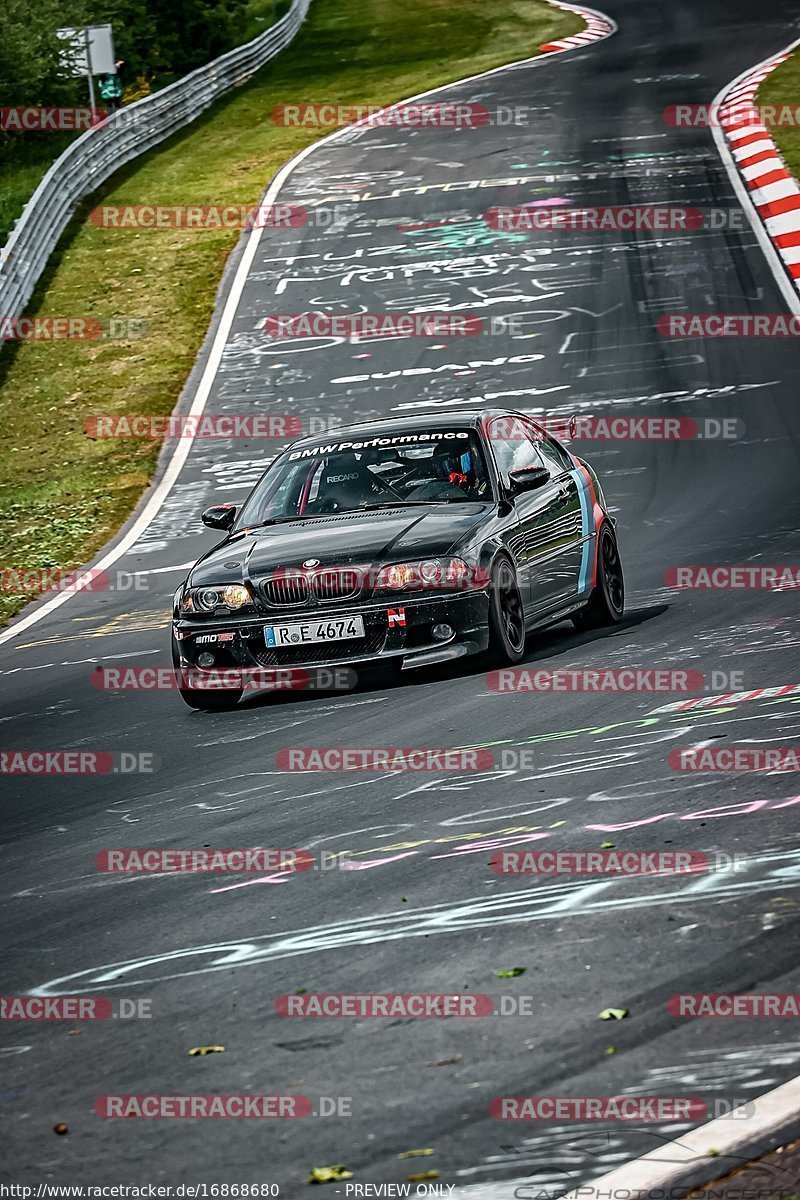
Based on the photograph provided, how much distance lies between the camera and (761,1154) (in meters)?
3.59

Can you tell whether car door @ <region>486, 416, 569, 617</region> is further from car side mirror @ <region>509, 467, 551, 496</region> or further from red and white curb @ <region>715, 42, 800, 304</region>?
red and white curb @ <region>715, 42, 800, 304</region>

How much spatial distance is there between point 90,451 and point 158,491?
278 cm

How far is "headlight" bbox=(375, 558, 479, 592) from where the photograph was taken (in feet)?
30.3

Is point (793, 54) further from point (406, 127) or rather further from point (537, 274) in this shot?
point (537, 274)

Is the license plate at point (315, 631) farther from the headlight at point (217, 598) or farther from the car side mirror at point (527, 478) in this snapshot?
the car side mirror at point (527, 478)

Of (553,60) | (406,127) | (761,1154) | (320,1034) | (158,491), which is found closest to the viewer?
(761,1154)

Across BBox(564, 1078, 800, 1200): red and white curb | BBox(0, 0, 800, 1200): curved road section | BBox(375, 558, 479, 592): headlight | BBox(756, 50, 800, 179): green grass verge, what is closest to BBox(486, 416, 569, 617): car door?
BBox(0, 0, 800, 1200): curved road section

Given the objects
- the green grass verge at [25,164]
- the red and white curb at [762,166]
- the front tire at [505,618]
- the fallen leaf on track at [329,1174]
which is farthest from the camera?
the green grass verge at [25,164]

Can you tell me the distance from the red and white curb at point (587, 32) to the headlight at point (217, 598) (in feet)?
120

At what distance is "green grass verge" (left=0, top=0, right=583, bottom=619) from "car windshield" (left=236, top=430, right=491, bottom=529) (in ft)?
16.8

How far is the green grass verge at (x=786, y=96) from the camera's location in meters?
30.1

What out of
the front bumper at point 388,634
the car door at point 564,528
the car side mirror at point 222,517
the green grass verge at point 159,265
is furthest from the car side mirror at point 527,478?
the green grass verge at point 159,265

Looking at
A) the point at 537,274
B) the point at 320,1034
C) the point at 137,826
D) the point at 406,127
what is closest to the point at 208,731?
the point at 137,826

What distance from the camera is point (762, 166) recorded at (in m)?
29.7
